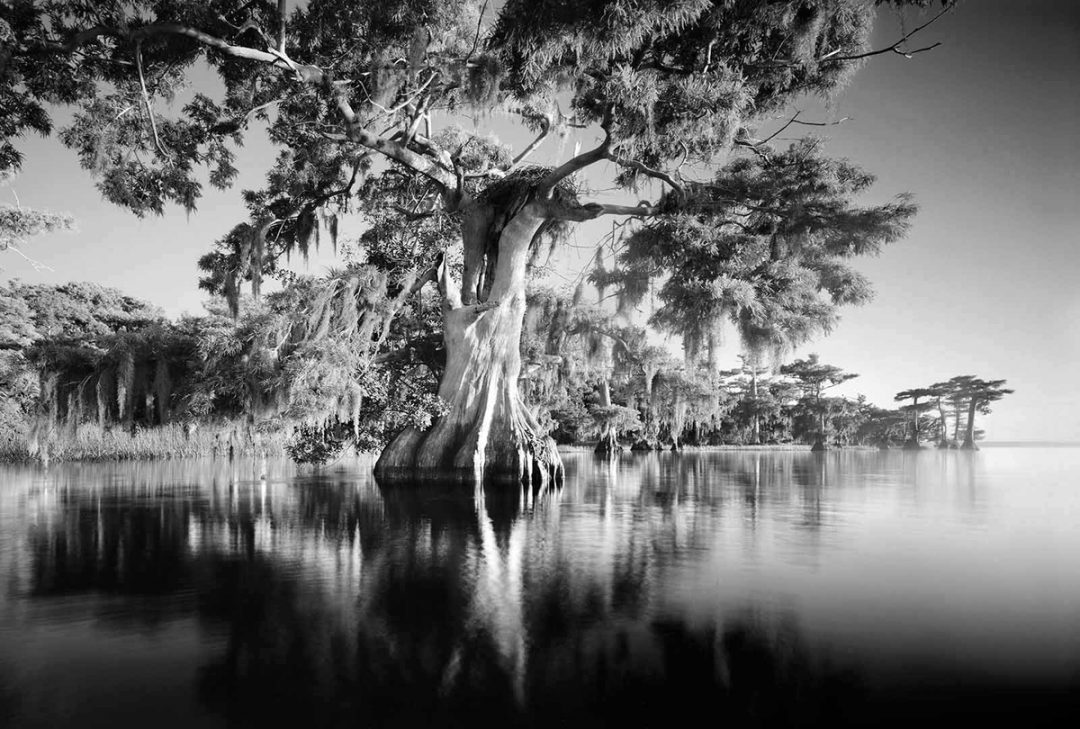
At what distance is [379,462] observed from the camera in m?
16.0

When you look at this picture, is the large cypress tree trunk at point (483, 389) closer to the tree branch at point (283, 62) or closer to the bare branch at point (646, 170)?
the tree branch at point (283, 62)

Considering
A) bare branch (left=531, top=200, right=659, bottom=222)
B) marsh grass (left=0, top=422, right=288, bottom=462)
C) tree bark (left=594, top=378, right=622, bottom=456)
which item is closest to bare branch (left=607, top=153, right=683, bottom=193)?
bare branch (left=531, top=200, right=659, bottom=222)

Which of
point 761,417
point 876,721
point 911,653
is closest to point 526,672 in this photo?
point 876,721

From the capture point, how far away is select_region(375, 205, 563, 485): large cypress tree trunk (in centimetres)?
1574

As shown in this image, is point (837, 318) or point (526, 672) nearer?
point (526, 672)

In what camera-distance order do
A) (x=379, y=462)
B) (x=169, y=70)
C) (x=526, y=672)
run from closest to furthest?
(x=526, y=672)
(x=169, y=70)
(x=379, y=462)

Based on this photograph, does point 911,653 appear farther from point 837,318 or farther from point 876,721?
point 837,318

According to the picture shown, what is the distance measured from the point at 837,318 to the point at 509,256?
327 inches

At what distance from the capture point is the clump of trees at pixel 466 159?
9.41 metres

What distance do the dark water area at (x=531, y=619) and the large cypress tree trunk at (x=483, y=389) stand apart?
4125 mm

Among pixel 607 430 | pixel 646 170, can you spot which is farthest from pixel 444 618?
pixel 607 430

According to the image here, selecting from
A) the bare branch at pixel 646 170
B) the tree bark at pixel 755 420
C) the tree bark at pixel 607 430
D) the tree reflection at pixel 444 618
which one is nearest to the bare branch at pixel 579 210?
the bare branch at pixel 646 170

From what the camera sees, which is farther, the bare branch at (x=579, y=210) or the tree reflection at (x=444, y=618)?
the bare branch at (x=579, y=210)

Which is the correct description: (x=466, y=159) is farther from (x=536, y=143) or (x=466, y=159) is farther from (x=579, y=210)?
(x=579, y=210)
